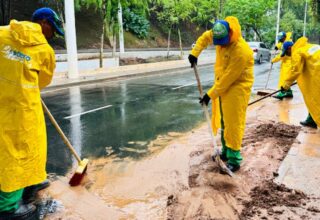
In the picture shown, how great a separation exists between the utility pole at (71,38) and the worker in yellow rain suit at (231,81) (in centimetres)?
1052

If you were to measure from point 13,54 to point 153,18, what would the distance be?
103 feet

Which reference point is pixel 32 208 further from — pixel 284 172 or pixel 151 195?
pixel 284 172

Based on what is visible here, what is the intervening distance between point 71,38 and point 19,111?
460 inches

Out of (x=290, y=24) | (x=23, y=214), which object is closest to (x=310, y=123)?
(x=23, y=214)

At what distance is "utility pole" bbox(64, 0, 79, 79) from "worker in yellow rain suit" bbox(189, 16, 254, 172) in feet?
34.5

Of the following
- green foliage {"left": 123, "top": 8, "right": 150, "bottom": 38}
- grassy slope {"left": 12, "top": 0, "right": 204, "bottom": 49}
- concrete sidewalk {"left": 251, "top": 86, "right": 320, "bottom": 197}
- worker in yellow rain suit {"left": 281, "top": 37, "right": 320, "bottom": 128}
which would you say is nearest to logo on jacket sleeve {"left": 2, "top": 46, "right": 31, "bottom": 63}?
concrete sidewalk {"left": 251, "top": 86, "right": 320, "bottom": 197}

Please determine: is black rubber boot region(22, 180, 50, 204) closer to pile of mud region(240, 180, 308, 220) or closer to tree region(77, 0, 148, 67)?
pile of mud region(240, 180, 308, 220)

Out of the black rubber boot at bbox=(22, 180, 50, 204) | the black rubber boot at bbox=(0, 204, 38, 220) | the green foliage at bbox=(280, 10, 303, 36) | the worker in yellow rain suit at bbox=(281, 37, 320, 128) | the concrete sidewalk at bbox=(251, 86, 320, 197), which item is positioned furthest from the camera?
the green foliage at bbox=(280, 10, 303, 36)

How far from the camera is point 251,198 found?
378 cm

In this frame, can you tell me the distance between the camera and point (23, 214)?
3404 mm

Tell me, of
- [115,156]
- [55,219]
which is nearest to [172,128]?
[115,156]

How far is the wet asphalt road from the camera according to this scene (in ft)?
18.4

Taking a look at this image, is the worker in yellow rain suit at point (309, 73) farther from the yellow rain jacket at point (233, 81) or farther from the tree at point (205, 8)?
the tree at point (205, 8)

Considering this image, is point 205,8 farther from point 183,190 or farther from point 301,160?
point 183,190
